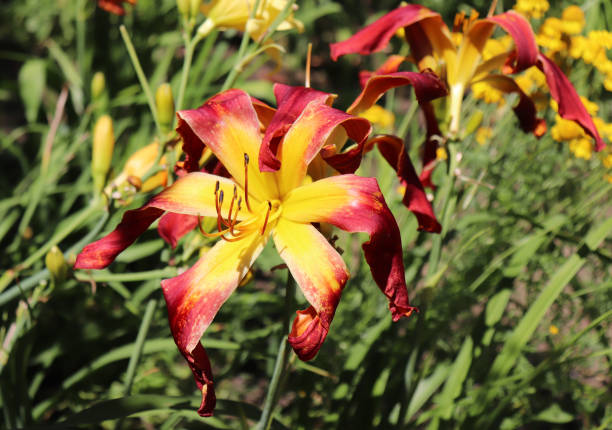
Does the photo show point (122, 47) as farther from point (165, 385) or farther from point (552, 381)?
point (552, 381)

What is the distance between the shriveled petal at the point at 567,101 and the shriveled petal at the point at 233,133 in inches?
22.7

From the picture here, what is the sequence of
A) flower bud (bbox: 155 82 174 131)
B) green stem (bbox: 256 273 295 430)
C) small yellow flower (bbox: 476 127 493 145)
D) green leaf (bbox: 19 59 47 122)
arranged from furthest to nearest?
green leaf (bbox: 19 59 47 122) < small yellow flower (bbox: 476 127 493 145) < flower bud (bbox: 155 82 174 131) < green stem (bbox: 256 273 295 430)

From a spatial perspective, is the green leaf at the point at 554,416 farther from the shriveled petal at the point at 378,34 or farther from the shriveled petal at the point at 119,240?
the shriveled petal at the point at 119,240

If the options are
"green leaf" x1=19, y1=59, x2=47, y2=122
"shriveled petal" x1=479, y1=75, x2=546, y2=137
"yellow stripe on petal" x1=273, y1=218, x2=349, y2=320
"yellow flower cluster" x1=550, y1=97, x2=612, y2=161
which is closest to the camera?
"yellow stripe on petal" x1=273, y1=218, x2=349, y2=320

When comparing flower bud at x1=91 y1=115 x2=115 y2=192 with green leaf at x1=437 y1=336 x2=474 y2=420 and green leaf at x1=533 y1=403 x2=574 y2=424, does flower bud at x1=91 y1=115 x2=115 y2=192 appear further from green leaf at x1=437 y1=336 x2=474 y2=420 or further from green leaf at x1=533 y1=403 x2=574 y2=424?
green leaf at x1=533 y1=403 x2=574 y2=424

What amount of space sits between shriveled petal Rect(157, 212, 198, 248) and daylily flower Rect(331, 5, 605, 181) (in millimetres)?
460

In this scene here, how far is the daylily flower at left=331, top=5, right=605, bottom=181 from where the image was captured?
3.76 feet

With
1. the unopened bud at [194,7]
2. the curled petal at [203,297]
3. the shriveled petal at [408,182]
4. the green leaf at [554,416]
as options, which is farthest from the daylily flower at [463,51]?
the green leaf at [554,416]

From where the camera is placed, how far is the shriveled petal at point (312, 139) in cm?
88

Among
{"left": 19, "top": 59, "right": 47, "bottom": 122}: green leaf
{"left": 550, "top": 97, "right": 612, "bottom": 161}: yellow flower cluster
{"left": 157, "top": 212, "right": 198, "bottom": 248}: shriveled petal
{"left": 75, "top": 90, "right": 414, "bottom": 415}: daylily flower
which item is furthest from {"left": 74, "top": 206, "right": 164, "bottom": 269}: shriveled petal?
{"left": 19, "top": 59, "right": 47, "bottom": 122}: green leaf

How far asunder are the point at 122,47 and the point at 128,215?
6.47 feet

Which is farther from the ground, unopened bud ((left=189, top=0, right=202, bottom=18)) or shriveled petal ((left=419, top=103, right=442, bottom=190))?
unopened bud ((left=189, top=0, right=202, bottom=18))

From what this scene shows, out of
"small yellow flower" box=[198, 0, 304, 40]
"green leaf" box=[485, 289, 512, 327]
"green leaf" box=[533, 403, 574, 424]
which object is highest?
"small yellow flower" box=[198, 0, 304, 40]

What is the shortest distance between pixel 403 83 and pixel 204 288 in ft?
1.50
